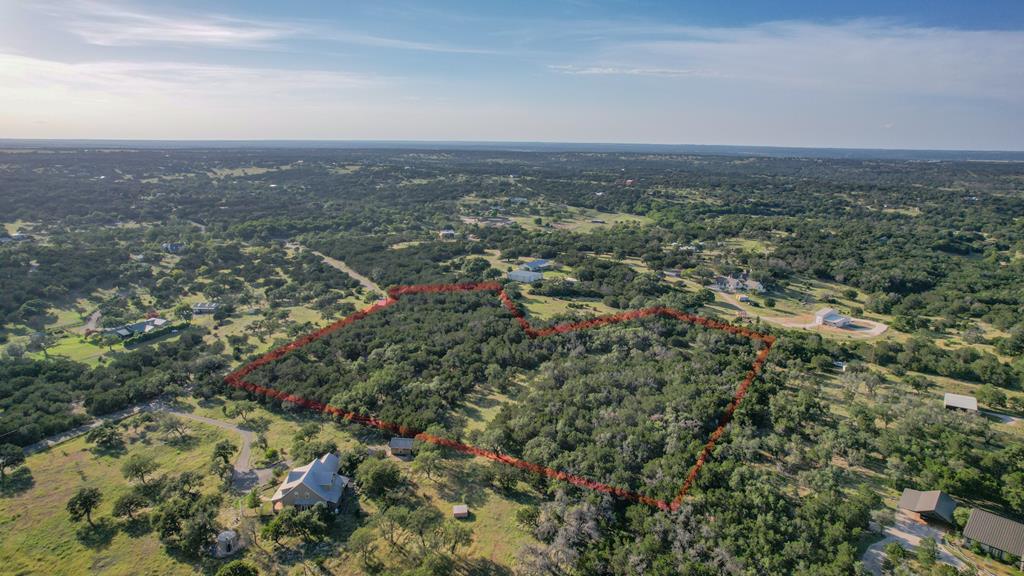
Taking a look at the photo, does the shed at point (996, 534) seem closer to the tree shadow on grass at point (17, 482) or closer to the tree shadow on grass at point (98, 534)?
the tree shadow on grass at point (98, 534)

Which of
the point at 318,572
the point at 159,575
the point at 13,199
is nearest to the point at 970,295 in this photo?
the point at 318,572

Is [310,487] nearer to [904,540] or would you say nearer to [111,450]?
[111,450]

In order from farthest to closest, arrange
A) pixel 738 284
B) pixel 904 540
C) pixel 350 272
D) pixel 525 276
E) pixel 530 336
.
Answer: pixel 350 272, pixel 525 276, pixel 738 284, pixel 530 336, pixel 904 540

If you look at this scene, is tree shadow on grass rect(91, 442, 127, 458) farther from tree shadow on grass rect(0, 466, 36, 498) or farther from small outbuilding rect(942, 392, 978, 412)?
small outbuilding rect(942, 392, 978, 412)

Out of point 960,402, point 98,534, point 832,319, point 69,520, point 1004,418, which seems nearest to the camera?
point 98,534

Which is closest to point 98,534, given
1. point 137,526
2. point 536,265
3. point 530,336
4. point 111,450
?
point 137,526

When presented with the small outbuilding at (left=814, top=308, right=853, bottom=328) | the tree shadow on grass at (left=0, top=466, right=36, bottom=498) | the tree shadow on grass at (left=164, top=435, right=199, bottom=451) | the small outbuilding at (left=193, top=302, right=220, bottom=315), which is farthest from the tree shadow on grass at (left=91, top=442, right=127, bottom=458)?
the small outbuilding at (left=814, top=308, right=853, bottom=328)
